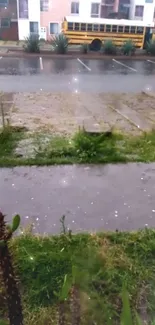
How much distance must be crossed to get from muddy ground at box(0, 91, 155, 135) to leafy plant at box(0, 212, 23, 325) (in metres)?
4.06

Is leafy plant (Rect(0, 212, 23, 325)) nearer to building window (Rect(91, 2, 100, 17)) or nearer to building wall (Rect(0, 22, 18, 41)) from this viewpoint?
building wall (Rect(0, 22, 18, 41))

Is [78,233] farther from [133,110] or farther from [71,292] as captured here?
[133,110]

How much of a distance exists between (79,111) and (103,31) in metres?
16.5

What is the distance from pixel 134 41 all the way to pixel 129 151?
63.8 ft

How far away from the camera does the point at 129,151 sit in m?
4.68

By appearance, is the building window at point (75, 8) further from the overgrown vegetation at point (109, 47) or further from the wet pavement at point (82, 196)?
the wet pavement at point (82, 196)

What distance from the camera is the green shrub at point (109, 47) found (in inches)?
792

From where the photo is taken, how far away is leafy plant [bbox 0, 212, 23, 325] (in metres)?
1.30

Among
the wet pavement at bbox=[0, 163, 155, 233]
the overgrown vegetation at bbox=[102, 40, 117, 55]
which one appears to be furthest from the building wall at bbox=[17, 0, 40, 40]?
the wet pavement at bbox=[0, 163, 155, 233]

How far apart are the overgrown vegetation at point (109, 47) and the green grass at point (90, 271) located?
62.5 feet

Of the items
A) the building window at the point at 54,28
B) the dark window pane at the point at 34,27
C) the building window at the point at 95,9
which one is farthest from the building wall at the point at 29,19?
the building window at the point at 95,9

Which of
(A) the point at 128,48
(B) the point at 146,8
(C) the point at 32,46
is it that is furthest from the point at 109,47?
(B) the point at 146,8

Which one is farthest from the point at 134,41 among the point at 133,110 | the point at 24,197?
the point at 24,197

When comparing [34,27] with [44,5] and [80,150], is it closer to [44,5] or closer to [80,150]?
[44,5]
